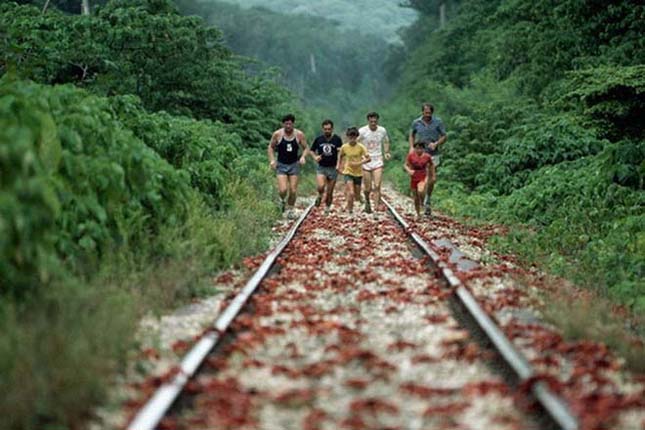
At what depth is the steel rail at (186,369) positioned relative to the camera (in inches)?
171

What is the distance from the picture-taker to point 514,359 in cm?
534

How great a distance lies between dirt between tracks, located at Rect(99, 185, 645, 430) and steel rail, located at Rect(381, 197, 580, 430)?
113mm

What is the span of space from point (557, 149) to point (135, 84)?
38.8 feet

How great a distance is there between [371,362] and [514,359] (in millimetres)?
1003

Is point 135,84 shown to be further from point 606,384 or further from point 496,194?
point 606,384

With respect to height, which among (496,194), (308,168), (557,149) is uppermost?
(557,149)

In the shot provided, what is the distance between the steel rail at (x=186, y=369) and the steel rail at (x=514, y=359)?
6.82 ft

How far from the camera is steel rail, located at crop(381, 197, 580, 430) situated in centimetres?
432

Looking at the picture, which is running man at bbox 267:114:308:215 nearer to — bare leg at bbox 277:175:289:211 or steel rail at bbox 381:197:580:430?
bare leg at bbox 277:175:289:211

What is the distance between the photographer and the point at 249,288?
8047 millimetres

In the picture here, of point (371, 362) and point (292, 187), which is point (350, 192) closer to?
point (292, 187)

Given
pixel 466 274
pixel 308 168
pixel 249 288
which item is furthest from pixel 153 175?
pixel 308 168

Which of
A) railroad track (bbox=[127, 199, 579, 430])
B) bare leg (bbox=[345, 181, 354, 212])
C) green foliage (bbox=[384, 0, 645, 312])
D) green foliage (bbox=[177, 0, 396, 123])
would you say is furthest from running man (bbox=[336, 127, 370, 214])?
green foliage (bbox=[177, 0, 396, 123])

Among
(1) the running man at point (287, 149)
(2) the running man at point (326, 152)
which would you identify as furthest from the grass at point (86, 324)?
(2) the running man at point (326, 152)
